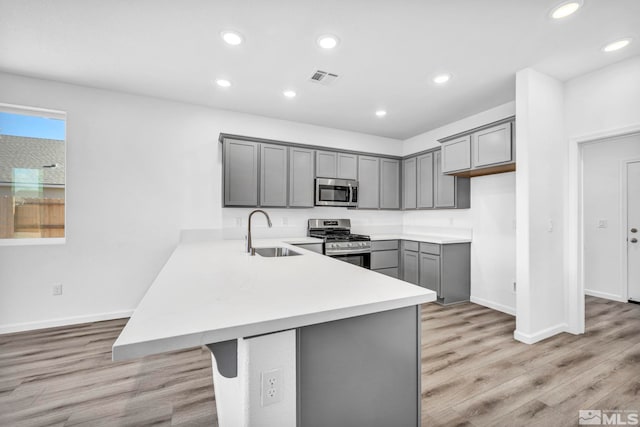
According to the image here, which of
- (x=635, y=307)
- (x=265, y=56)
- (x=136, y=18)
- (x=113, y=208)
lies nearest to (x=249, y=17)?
(x=265, y=56)

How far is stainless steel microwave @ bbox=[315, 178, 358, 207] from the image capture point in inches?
161

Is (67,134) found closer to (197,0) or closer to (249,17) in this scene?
(197,0)

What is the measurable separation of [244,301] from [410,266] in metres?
3.62

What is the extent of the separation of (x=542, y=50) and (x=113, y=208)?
183 inches

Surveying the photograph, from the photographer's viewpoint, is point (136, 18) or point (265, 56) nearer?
point (136, 18)

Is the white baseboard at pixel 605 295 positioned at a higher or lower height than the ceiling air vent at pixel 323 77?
lower

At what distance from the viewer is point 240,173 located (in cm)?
361

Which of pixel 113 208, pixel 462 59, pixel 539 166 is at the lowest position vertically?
pixel 113 208

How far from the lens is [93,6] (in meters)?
1.88

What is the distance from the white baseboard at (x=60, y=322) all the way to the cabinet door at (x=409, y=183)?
429 cm

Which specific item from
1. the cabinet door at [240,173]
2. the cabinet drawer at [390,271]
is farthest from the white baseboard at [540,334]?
the cabinet door at [240,173]

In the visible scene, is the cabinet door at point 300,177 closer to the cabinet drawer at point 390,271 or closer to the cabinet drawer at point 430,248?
the cabinet drawer at point 390,271

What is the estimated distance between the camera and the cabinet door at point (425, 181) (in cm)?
429

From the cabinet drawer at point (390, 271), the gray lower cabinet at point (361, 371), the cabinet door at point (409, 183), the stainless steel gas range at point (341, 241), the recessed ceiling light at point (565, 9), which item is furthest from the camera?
the cabinet door at point (409, 183)
